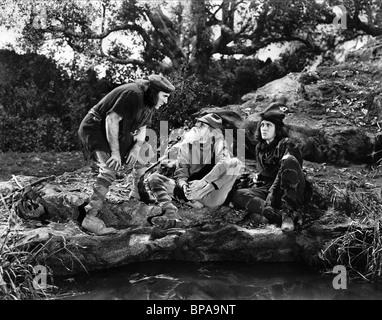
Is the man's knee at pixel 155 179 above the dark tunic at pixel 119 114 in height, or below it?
below

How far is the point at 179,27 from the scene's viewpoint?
8055 millimetres

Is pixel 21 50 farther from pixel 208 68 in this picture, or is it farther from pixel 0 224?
pixel 0 224

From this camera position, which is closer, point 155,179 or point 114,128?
point 114,128

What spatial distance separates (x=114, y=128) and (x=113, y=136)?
0.07 metres

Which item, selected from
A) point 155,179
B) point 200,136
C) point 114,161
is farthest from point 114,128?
point 200,136

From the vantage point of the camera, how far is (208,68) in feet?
26.0

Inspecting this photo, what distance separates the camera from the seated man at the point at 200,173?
478cm

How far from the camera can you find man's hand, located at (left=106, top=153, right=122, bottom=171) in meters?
4.60

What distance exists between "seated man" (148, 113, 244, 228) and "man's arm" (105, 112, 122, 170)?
0.39 meters

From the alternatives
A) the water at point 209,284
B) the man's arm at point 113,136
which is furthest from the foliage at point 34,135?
the water at point 209,284

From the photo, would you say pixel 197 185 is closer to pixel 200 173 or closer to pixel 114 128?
pixel 200 173

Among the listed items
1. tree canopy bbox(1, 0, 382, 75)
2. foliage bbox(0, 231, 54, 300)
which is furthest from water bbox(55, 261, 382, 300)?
tree canopy bbox(1, 0, 382, 75)

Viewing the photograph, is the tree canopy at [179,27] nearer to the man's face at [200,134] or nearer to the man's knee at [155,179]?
the man's face at [200,134]

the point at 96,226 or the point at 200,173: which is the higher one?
the point at 200,173
